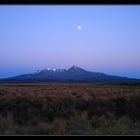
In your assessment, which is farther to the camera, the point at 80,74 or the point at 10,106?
the point at 80,74

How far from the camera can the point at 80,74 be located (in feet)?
455

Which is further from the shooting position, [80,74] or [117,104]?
[80,74]

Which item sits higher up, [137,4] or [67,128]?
[137,4]

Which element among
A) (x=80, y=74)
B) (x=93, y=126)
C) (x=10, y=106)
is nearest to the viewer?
(x=93, y=126)

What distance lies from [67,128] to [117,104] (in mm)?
4717

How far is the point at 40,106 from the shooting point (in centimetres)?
1189

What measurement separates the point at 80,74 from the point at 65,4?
448 ft

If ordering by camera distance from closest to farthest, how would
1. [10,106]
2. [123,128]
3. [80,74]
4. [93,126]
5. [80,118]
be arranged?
[123,128] → [93,126] → [80,118] → [10,106] → [80,74]
